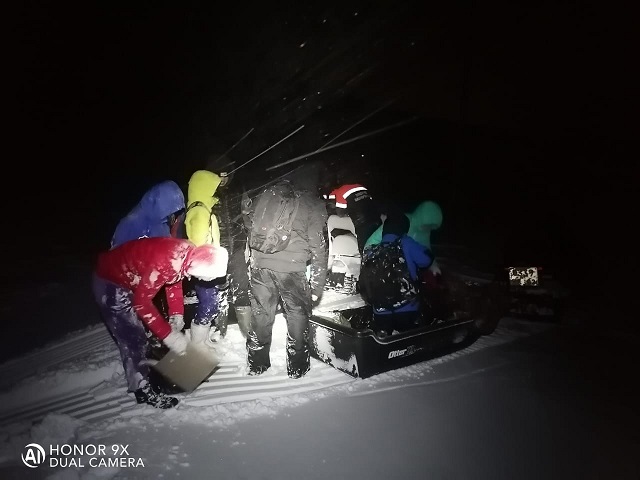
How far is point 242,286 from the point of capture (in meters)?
5.36

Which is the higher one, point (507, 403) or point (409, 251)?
point (409, 251)

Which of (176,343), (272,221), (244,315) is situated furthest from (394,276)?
(176,343)

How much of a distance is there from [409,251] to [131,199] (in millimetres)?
29387

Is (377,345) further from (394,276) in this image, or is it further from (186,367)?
(186,367)

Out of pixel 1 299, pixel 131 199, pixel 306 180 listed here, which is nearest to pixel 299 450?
pixel 306 180

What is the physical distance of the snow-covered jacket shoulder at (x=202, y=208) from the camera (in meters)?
4.80

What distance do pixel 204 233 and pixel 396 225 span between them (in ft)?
7.72

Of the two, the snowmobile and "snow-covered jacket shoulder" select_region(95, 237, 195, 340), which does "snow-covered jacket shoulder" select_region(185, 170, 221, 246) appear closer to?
"snow-covered jacket shoulder" select_region(95, 237, 195, 340)

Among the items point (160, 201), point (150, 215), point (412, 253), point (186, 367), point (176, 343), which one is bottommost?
point (186, 367)

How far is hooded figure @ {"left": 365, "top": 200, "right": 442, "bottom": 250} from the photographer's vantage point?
5.34m

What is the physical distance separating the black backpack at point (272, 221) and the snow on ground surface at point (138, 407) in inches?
61.3

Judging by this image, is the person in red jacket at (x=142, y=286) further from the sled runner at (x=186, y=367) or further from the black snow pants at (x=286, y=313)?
the black snow pants at (x=286, y=313)

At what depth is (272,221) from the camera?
4.21 meters

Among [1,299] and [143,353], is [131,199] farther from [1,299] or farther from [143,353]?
[143,353]
